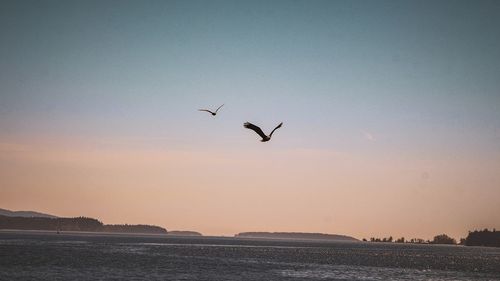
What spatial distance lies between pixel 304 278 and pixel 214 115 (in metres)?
49.7

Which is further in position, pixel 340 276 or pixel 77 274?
pixel 340 276

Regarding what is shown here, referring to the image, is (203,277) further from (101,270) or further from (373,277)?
(373,277)

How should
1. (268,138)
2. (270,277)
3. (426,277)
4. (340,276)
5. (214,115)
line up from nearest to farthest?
(268,138) < (214,115) < (270,277) < (340,276) < (426,277)

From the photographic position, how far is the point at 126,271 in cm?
7125

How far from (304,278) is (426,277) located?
2207 cm

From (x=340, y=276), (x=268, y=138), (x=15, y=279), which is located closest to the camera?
(x=268, y=138)

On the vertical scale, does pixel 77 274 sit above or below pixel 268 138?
below

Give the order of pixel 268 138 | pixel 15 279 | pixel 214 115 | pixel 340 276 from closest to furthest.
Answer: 1. pixel 268 138
2. pixel 214 115
3. pixel 15 279
4. pixel 340 276

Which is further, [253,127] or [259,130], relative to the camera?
[259,130]

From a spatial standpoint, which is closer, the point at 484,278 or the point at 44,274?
the point at 44,274

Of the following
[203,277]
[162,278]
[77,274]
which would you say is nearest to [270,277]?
[203,277]

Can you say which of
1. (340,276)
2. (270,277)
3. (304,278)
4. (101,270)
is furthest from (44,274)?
(340,276)

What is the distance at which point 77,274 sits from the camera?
6488cm

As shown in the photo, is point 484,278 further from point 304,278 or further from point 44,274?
point 44,274
